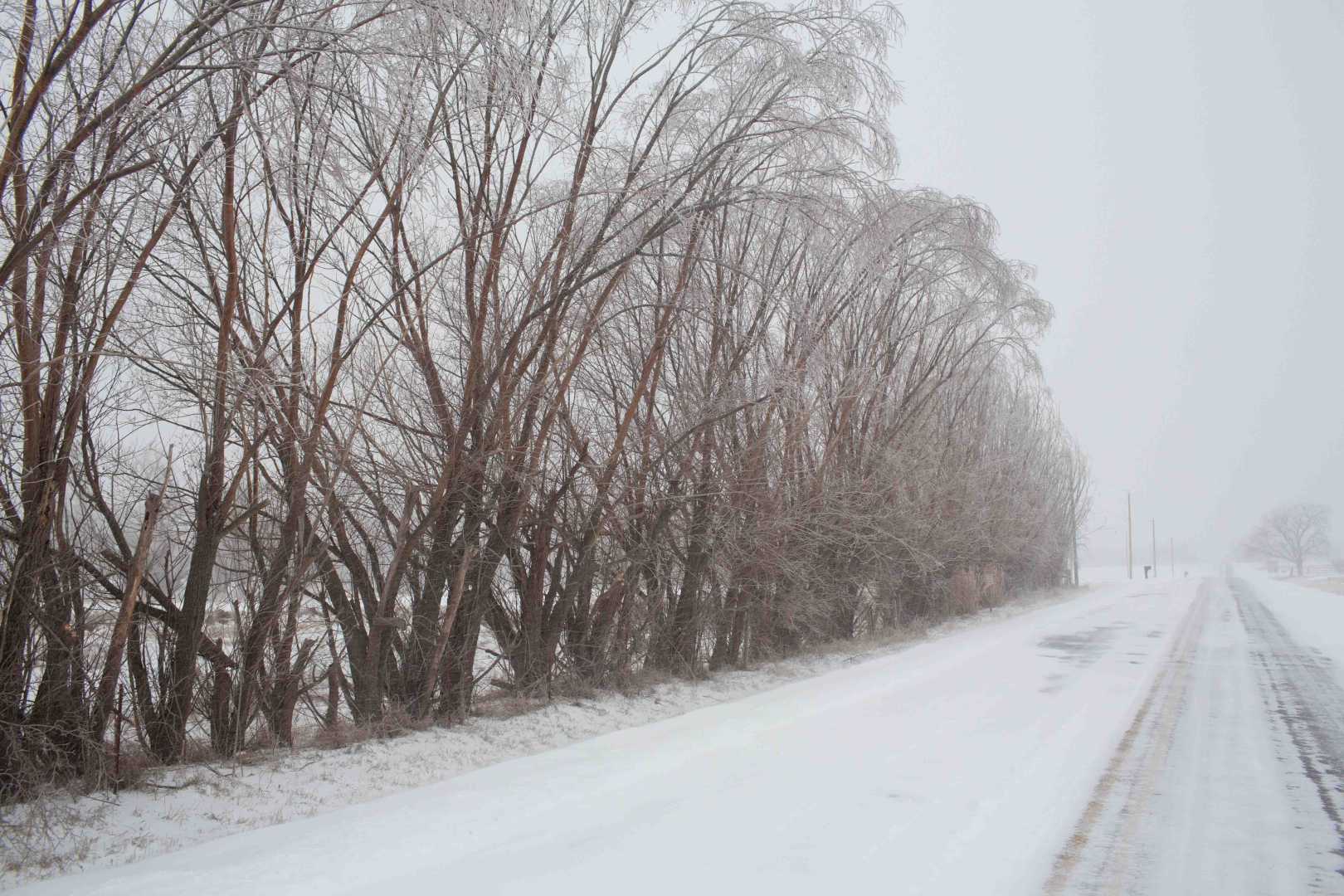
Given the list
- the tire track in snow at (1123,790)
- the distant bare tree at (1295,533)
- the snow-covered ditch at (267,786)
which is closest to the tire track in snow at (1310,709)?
the tire track in snow at (1123,790)

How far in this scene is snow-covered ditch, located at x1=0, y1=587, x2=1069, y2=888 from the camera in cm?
474

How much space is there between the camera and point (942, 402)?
2138cm

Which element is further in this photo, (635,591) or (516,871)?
(635,591)

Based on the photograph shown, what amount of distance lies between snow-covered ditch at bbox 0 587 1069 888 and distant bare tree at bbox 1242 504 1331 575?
106m

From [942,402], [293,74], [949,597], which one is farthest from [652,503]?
[949,597]

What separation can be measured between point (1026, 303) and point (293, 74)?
15.5 meters

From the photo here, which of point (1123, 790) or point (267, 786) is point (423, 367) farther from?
point (1123, 790)

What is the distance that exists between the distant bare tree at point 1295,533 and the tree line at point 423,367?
10227cm

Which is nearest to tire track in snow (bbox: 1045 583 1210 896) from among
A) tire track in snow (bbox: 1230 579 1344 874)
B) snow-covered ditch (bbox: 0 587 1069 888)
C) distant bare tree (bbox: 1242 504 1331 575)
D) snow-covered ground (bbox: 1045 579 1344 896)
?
snow-covered ground (bbox: 1045 579 1344 896)

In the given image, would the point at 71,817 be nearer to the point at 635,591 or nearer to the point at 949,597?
the point at 635,591

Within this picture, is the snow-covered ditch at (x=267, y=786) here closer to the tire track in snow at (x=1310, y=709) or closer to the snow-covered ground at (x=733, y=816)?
the snow-covered ground at (x=733, y=816)

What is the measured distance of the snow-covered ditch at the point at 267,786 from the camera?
4.74m

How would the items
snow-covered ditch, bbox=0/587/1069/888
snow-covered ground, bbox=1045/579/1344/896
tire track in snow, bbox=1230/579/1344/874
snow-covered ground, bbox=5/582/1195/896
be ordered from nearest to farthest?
1. snow-covered ground, bbox=5/582/1195/896
2. snow-covered ground, bbox=1045/579/1344/896
3. snow-covered ditch, bbox=0/587/1069/888
4. tire track in snow, bbox=1230/579/1344/874

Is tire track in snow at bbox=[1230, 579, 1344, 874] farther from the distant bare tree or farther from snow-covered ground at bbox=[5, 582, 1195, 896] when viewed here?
the distant bare tree
